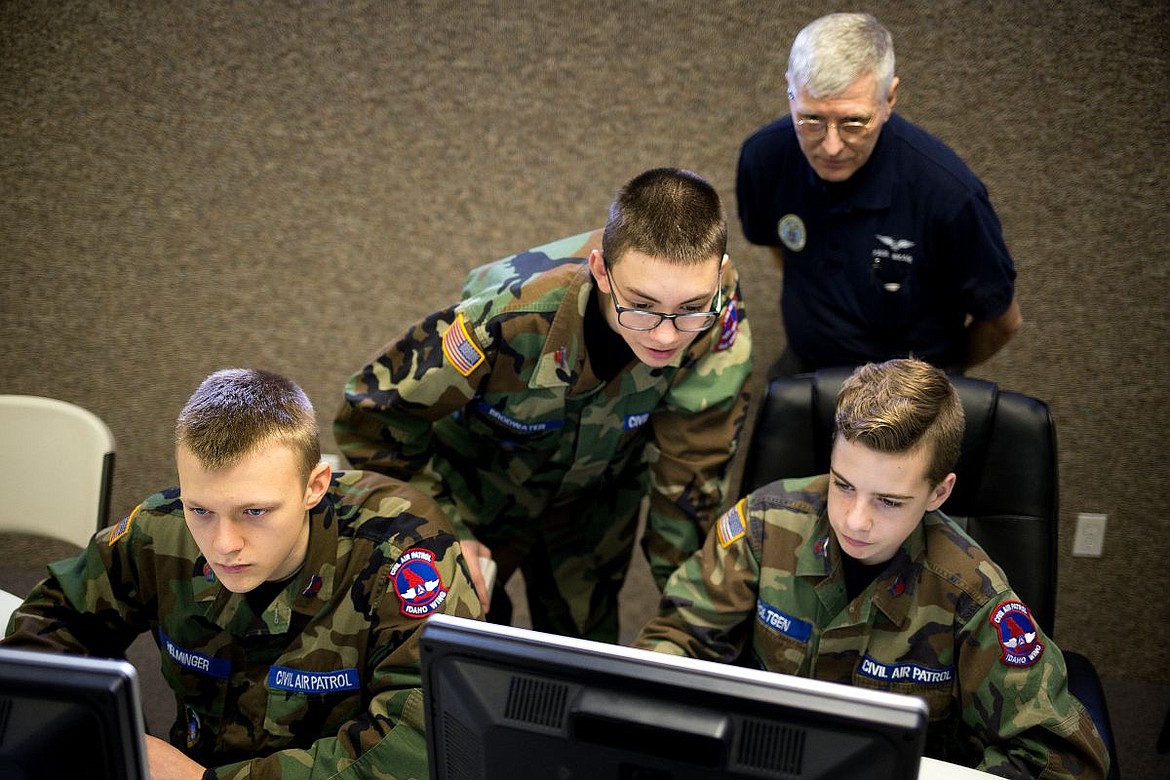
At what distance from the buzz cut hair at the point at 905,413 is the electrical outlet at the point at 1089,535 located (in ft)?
4.38

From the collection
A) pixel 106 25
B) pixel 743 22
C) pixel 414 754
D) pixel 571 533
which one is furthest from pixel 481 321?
pixel 106 25

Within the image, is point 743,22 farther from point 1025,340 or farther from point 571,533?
point 571,533

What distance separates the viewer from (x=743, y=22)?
2.39 metres

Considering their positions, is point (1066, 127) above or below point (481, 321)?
above

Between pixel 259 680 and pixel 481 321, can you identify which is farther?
pixel 481 321

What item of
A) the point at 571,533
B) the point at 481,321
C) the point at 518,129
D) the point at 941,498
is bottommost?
the point at 571,533

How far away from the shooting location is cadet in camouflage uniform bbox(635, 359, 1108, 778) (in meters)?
1.37

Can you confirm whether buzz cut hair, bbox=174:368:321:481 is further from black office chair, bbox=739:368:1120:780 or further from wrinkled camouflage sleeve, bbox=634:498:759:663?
black office chair, bbox=739:368:1120:780

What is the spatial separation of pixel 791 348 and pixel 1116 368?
851 millimetres

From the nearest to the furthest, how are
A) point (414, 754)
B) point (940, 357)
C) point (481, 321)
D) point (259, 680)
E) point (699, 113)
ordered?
point (414, 754)
point (259, 680)
point (481, 321)
point (940, 357)
point (699, 113)

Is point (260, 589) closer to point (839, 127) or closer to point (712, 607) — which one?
point (712, 607)

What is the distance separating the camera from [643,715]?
863 millimetres

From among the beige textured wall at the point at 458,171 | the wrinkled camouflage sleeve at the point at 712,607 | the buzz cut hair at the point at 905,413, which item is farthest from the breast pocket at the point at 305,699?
the beige textured wall at the point at 458,171

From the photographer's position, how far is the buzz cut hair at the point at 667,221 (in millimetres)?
1505
